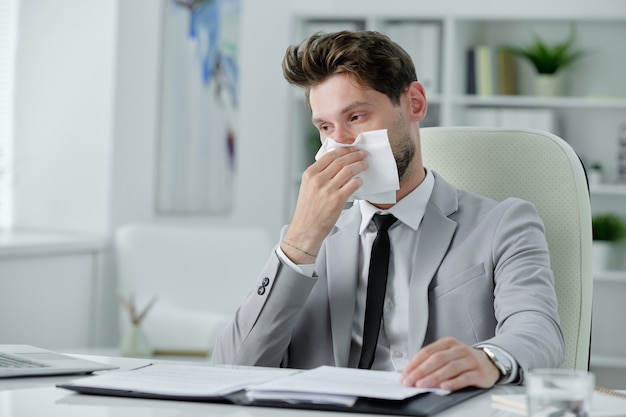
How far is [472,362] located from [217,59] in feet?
11.9

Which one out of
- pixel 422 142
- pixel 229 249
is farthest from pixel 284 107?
pixel 422 142

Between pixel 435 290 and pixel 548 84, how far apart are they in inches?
127

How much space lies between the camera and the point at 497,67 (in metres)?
4.88

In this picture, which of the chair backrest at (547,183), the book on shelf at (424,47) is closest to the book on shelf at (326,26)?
the book on shelf at (424,47)

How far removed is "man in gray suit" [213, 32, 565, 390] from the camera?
1707 millimetres

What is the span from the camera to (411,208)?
74.0 inches

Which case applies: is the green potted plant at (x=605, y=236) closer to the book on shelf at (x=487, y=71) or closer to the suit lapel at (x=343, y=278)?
the book on shelf at (x=487, y=71)

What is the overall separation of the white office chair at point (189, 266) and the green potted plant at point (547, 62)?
1.57 metres

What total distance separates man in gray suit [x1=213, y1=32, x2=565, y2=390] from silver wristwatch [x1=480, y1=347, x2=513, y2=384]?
0.59 feet

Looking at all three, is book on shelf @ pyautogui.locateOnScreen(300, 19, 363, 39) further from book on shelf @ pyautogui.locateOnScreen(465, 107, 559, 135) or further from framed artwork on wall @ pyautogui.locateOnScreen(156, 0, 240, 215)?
book on shelf @ pyautogui.locateOnScreen(465, 107, 559, 135)

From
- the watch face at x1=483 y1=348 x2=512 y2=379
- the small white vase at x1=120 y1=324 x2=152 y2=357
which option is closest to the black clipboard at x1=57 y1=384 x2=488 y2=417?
the watch face at x1=483 y1=348 x2=512 y2=379

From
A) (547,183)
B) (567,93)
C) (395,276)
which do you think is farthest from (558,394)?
(567,93)

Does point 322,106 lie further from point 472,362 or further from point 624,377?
point 624,377

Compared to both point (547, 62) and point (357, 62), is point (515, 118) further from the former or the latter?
point (357, 62)
